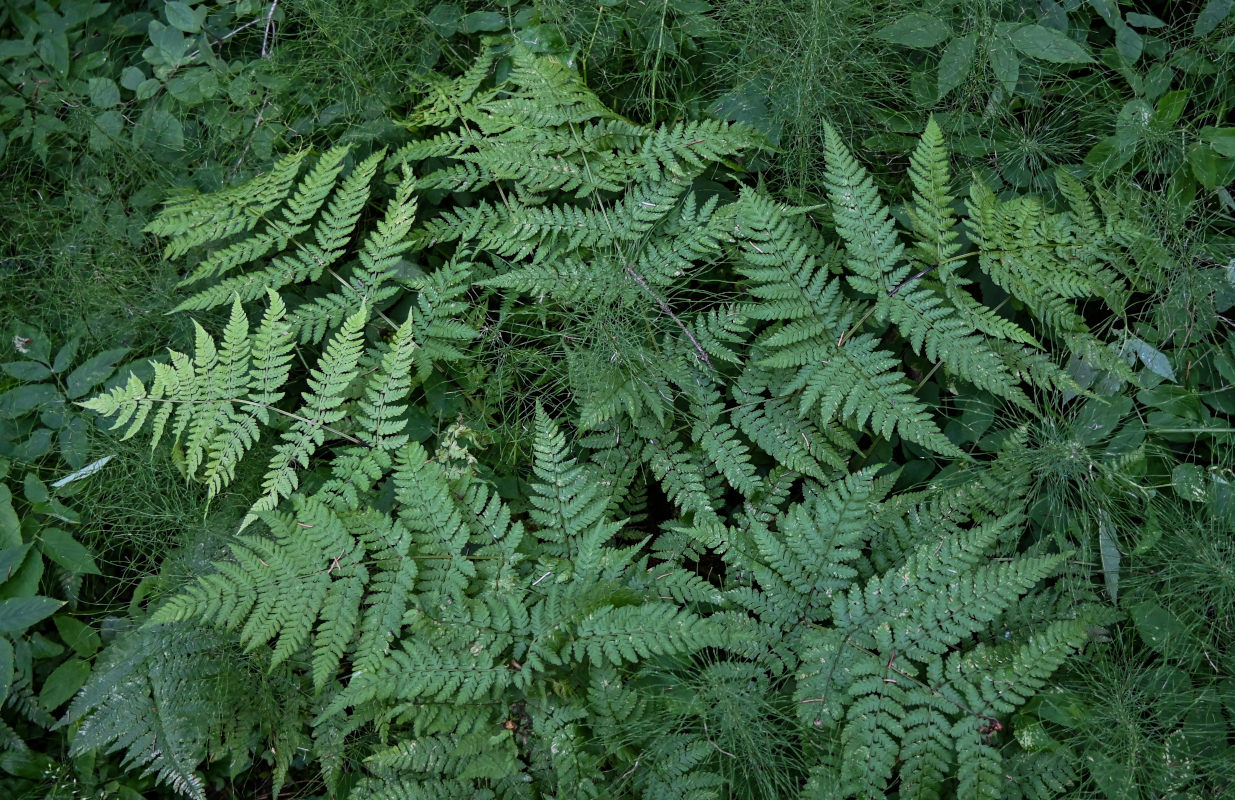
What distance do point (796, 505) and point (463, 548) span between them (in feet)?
3.25

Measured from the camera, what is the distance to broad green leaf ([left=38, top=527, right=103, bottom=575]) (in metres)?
2.93

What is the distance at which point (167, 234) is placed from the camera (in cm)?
294

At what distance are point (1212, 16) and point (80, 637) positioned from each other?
4280mm

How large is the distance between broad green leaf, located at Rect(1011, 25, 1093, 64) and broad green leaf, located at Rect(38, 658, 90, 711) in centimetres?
370

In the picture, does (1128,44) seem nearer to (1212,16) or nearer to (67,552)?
(1212,16)

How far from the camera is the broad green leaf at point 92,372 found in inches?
124

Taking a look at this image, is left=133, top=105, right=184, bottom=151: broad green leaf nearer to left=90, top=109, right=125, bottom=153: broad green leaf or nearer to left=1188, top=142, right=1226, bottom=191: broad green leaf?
left=90, top=109, right=125, bottom=153: broad green leaf

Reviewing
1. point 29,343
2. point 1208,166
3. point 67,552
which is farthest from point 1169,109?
point 29,343

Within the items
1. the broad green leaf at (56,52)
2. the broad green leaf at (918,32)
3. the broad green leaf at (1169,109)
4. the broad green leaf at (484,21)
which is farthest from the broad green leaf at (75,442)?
the broad green leaf at (1169,109)

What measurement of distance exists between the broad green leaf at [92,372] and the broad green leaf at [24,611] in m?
0.77

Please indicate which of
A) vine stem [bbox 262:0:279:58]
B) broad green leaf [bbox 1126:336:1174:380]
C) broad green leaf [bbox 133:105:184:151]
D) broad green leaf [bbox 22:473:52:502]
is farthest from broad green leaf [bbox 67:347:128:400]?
broad green leaf [bbox 1126:336:1174:380]

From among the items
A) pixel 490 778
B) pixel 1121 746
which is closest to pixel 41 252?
pixel 490 778

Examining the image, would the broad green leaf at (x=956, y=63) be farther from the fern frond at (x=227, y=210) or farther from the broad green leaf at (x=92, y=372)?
the broad green leaf at (x=92, y=372)

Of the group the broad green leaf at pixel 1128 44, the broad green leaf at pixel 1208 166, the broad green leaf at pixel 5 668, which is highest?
the broad green leaf at pixel 1128 44
